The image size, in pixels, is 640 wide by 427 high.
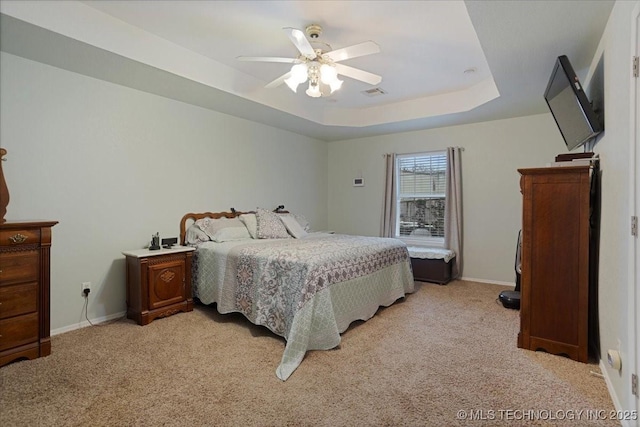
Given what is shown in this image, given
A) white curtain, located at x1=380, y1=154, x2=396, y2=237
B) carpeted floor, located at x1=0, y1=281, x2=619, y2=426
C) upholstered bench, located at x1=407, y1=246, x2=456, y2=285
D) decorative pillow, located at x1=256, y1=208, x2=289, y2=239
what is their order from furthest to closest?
white curtain, located at x1=380, y1=154, x2=396, y2=237
upholstered bench, located at x1=407, y1=246, x2=456, y2=285
decorative pillow, located at x1=256, y1=208, x2=289, y2=239
carpeted floor, located at x1=0, y1=281, x2=619, y2=426

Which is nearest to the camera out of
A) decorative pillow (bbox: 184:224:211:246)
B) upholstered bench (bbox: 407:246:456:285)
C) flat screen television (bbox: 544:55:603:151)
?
flat screen television (bbox: 544:55:603:151)

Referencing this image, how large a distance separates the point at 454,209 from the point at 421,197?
68 cm

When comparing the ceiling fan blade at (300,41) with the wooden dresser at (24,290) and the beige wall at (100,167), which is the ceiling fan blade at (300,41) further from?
the wooden dresser at (24,290)

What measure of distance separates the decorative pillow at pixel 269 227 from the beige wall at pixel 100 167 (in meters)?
0.52

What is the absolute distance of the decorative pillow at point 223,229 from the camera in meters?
3.78

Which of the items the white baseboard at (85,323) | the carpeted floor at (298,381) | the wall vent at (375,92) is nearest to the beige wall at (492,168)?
the wall vent at (375,92)

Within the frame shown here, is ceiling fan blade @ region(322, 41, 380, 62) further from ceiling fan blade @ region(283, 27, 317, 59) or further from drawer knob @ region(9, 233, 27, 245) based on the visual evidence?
drawer knob @ region(9, 233, 27, 245)

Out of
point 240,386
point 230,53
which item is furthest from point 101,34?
point 240,386

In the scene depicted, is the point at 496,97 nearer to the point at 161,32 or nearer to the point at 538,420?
the point at 538,420

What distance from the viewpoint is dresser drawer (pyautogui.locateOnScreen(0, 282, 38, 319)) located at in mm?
2227

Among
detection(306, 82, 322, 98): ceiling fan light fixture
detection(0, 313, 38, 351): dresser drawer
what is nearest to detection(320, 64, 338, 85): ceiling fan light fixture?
detection(306, 82, 322, 98): ceiling fan light fixture

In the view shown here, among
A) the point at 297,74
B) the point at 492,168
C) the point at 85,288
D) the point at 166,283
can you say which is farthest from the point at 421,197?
the point at 85,288

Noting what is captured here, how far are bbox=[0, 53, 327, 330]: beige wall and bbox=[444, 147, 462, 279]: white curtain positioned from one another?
123 inches

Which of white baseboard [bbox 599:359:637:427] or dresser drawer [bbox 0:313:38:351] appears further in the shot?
dresser drawer [bbox 0:313:38:351]
